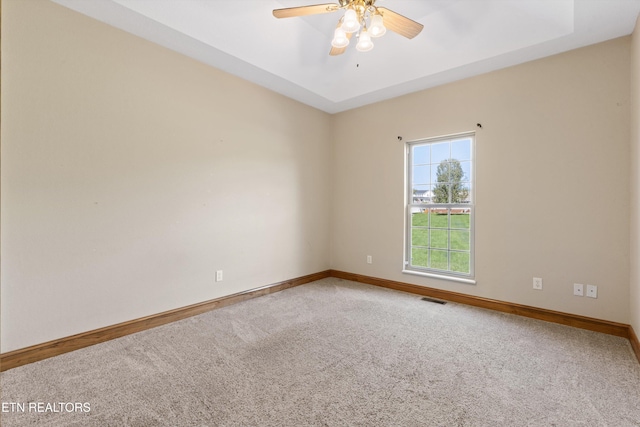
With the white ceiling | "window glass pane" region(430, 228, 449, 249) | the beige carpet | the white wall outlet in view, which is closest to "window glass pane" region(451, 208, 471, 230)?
"window glass pane" region(430, 228, 449, 249)

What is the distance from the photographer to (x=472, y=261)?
12.2 feet

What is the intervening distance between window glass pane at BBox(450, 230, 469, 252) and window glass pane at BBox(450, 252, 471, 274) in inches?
2.8

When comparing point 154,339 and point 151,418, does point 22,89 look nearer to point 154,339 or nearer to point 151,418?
point 154,339

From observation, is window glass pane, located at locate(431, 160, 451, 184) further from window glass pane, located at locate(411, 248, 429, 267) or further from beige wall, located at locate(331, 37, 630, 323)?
window glass pane, located at locate(411, 248, 429, 267)

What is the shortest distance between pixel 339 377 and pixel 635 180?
284 cm

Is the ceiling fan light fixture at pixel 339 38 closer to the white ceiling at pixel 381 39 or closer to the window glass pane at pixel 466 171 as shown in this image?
the white ceiling at pixel 381 39

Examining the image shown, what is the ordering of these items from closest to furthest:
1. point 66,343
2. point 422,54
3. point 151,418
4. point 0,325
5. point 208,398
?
point 151,418, point 208,398, point 0,325, point 66,343, point 422,54

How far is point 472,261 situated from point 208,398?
3.01 m

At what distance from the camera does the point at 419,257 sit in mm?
4203

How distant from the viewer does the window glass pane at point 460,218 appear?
3799 mm

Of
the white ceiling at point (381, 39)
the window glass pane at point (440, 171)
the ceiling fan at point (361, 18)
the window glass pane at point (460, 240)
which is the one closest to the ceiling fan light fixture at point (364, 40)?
the ceiling fan at point (361, 18)

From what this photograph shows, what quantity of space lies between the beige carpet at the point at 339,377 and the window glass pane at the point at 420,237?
115cm

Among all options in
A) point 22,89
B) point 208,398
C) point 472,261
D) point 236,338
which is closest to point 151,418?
point 208,398

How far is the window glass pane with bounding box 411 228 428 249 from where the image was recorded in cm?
414
